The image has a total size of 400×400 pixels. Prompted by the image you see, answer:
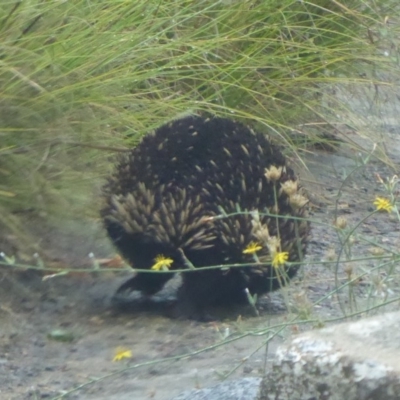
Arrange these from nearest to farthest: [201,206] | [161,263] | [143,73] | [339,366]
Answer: [339,366] → [161,263] → [201,206] → [143,73]

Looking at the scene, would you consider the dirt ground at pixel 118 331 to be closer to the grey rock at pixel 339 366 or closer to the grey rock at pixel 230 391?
the grey rock at pixel 230 391

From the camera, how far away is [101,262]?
4.35 meters

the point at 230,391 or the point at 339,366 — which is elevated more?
the point at 339,366

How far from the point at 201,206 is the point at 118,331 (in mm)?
588

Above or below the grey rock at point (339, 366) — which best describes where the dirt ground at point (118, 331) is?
below

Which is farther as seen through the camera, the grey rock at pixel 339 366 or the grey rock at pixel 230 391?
the grey rock at pixel 230 391

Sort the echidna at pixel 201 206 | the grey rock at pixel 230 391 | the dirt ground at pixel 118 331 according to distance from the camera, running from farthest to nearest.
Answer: the echidna at pixel 201 206, the dirt ground at pixel 118 331, the grey rock at pixel 230 391

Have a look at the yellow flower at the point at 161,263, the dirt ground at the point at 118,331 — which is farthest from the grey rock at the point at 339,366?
the yellow flower at the point at 161,263

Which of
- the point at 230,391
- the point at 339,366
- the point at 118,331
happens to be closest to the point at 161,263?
the point at 230,391

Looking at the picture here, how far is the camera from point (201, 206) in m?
3.84

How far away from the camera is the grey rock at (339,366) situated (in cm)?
196

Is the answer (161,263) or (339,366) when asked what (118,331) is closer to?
(161,263)

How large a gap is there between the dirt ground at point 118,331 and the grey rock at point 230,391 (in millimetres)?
58

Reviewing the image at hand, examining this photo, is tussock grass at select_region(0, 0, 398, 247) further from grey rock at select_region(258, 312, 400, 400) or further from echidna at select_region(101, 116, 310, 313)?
grey rock at select_region(258, 312, 400, 400)
